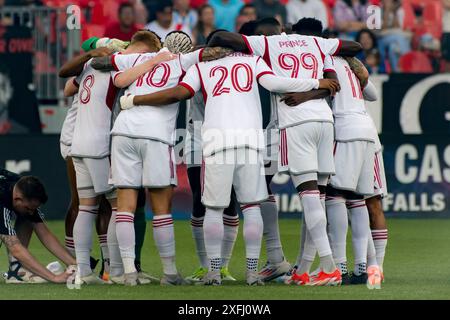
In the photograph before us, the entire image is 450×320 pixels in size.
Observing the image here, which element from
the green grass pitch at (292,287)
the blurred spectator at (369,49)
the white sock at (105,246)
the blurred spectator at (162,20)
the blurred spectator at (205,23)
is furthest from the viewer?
the blurred spectator at (205,23)

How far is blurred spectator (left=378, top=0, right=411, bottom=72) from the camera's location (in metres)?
18.4

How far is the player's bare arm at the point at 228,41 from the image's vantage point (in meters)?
9.73

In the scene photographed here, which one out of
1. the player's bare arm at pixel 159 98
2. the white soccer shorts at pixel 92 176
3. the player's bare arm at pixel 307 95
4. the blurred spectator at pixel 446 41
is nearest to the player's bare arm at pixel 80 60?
the player's bare arm at pixel 159 98

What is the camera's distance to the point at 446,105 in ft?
53.8

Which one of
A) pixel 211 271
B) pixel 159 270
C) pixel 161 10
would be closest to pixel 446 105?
pixel 161 10

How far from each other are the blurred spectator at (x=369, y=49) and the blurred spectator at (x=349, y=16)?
0.89 meters

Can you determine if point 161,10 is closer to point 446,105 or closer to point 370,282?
point 446,105

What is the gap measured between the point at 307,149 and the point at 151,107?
1.30 metres

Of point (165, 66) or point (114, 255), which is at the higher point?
point (165, 66)

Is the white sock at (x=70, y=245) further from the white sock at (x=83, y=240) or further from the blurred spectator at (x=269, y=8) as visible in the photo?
the blurred spectator at (x=269, y=8)

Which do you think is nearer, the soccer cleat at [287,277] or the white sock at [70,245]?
the soccer cleat at [287,277]

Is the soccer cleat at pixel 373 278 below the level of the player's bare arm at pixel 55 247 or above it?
below

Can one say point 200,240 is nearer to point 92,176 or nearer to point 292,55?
point 92,176

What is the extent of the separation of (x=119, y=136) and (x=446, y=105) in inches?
304
